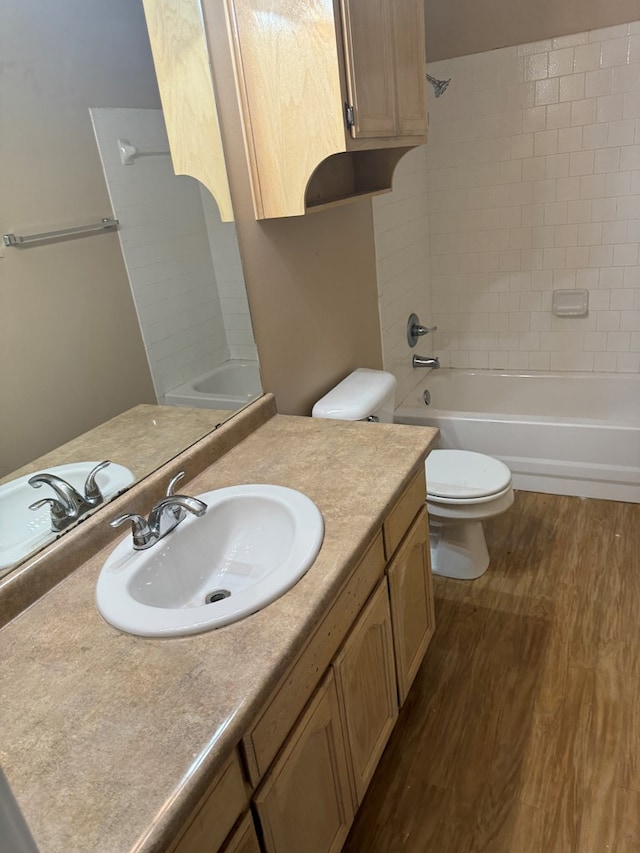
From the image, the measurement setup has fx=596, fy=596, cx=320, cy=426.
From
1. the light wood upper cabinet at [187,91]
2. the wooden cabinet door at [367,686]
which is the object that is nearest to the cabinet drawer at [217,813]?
the wooden cabinet door at [367,686]

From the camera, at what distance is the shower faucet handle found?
10.3 ft

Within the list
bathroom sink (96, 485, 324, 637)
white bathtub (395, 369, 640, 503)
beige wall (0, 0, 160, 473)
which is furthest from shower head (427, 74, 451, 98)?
bathroom sink (96, 485, 324, 637)

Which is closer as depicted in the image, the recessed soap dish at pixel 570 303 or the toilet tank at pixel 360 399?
the toilet tank at pixel 360 399

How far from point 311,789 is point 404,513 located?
0.67 metres

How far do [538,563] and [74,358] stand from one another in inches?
77.1

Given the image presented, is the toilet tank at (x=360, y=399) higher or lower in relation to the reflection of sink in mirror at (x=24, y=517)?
lower

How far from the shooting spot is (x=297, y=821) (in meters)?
1.10

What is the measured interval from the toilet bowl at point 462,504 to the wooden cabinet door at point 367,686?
781mm

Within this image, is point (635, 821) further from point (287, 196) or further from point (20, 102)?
point (20, 102)

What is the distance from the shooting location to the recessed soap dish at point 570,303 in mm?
3164

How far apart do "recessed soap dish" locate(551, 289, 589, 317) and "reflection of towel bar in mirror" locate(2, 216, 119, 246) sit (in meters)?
2.58

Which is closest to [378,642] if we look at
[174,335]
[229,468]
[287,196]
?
[229,468]

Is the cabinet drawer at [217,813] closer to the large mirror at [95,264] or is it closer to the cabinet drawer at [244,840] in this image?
the cabinet drawer at [244,840]

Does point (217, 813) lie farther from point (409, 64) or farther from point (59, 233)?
point (409, 64)
